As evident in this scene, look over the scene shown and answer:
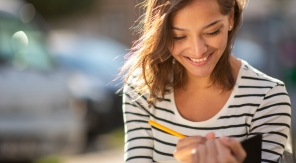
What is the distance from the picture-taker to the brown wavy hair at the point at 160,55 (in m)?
2.86

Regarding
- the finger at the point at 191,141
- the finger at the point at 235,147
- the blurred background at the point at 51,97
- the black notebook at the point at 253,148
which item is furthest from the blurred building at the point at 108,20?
the finger at the point at 235,147

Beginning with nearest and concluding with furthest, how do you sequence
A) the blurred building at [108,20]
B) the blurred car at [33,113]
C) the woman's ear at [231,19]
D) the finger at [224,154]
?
the finger at [224,154] → the woman's ear at [231,19] → the blurred car at [33,113] → the blurred building at [108,20]

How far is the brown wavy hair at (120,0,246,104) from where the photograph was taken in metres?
2.86

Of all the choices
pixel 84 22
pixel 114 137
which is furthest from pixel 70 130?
pixel 84 22

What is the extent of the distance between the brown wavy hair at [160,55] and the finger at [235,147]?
2.52ft

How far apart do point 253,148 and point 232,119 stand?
0.52m

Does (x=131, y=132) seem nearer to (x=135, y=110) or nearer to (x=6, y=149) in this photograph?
(x=135, y=110)

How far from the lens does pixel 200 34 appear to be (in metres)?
2.80

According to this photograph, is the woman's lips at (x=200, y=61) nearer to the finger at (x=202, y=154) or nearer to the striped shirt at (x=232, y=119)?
the striped shirt at (x=232, y=119)

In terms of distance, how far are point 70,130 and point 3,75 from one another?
100 cm

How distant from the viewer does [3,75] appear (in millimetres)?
8258

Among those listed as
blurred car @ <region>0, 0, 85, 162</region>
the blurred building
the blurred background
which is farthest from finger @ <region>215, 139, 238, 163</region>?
the blurred building

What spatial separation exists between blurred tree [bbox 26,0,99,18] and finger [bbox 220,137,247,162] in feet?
62.6

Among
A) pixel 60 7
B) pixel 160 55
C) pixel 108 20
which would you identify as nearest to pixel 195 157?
pixel 160 55
